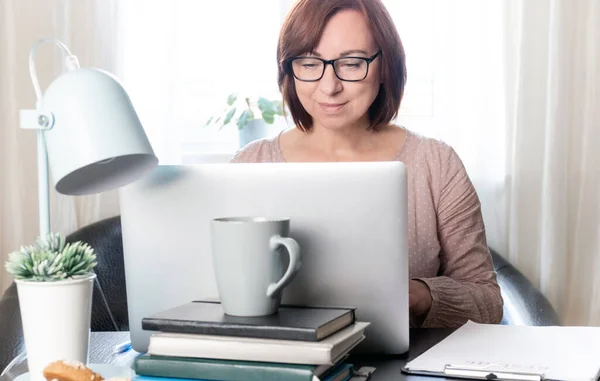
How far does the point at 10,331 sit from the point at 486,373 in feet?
3.94

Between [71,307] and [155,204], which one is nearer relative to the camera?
[71,307]

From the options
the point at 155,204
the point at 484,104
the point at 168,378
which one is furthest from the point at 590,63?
the point at 168,378

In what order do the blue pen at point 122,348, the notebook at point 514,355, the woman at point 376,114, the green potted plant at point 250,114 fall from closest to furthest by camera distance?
the notebook at point 514,355, the blue pen at point 122,348, the woman at point 376,114, the green potted plant at point 250,114

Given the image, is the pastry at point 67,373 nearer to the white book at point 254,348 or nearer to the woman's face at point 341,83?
the white book at point 254,348

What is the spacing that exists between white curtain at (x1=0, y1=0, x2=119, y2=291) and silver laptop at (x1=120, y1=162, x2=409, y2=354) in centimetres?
161

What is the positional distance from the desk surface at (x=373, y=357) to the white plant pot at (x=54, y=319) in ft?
0.36

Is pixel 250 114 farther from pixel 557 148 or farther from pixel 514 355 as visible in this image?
pixel 514 355

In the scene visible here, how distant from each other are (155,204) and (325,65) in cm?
Result: 71

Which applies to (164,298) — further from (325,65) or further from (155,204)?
(325,65)

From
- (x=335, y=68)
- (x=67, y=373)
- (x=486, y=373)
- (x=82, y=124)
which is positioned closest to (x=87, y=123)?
(x=82, y=124)

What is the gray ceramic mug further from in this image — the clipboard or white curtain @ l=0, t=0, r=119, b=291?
white curtain @ l=0, t=0, r=119, b=291

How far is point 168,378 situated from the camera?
0.82 m

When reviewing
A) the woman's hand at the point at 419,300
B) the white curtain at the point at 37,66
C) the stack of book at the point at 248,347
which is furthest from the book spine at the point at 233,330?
the white curtain at the point at 37,66

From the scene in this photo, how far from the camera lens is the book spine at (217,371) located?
2.53ft
